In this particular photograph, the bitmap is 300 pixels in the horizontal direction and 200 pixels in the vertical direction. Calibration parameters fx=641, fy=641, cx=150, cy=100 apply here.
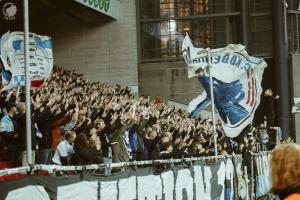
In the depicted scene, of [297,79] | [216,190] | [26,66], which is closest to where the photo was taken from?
[26,66]

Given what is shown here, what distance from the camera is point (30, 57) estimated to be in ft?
26.1

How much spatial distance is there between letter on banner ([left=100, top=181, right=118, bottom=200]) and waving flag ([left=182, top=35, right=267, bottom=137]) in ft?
26.6

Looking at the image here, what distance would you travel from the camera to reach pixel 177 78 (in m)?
38.3

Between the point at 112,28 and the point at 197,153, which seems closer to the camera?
the point at 197,153

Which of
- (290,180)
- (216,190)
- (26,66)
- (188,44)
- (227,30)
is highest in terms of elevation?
(227,30)

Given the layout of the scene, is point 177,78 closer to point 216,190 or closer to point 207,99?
point 207,99

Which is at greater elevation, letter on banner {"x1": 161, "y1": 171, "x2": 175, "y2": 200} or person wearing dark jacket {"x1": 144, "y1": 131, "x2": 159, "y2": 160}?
person wearing dark jacket {"x1": 144, "y1": 131, "x2": 159, "y2": 160}

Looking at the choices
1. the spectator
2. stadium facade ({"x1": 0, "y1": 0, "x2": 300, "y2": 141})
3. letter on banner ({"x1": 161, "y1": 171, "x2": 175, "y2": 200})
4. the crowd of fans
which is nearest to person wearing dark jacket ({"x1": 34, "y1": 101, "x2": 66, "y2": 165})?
the crowd of fans

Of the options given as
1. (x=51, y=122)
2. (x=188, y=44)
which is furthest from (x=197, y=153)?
(x=51, y=122)

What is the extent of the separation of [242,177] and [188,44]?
3.64 meters

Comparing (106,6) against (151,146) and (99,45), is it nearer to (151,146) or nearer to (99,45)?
(99,45)

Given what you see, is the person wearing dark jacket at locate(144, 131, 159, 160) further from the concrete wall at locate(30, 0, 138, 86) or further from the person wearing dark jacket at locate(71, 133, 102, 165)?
the concrete wall at locate(30, 0, 138, 86)

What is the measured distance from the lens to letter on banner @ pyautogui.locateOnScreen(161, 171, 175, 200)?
10.0m

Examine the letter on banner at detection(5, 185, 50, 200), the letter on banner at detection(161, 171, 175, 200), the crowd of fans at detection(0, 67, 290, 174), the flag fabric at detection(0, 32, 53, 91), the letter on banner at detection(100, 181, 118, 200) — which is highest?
the flag fabric at detection(0, 32, 53, 91)
